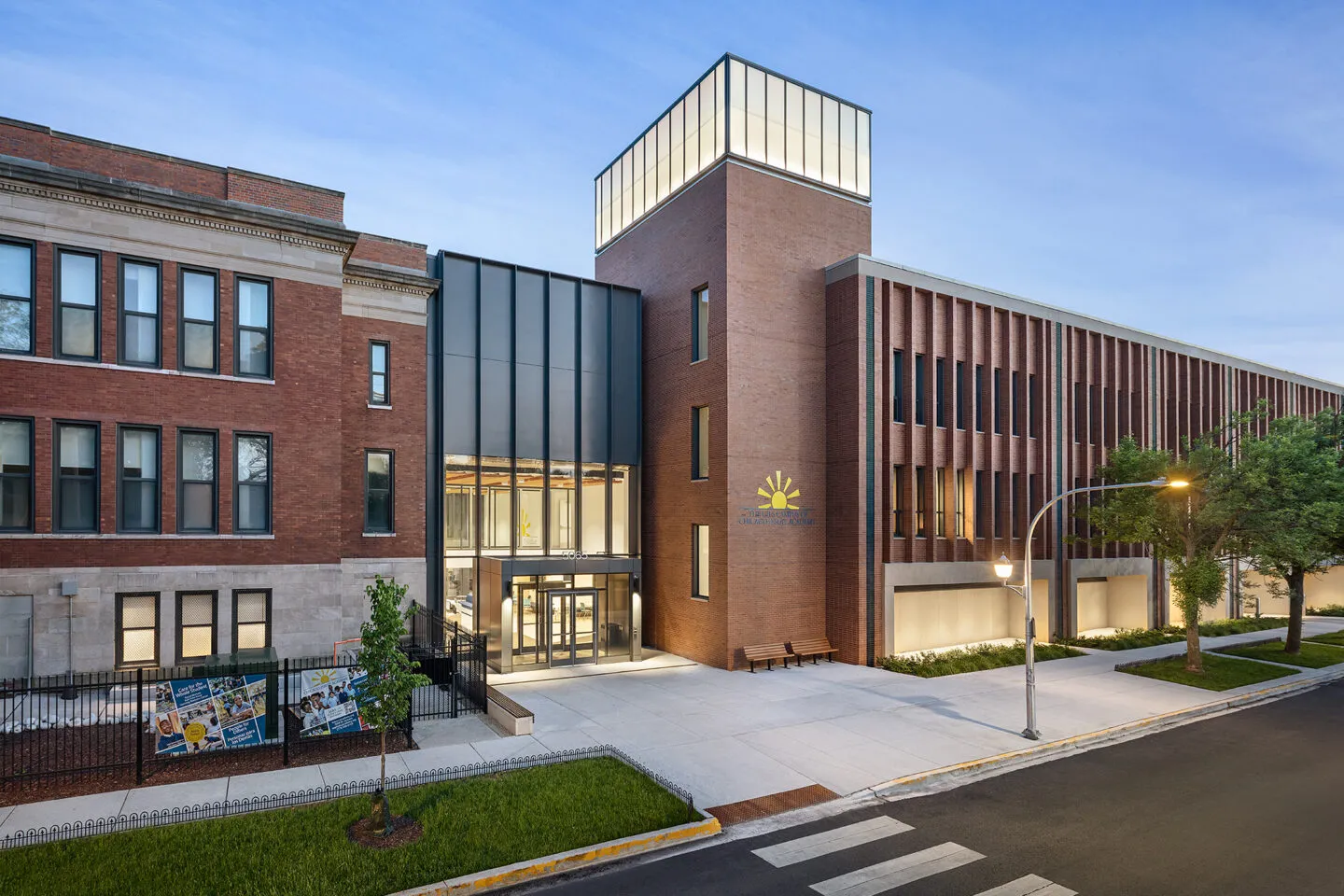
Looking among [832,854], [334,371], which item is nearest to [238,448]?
[334,371]

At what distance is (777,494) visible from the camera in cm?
2586

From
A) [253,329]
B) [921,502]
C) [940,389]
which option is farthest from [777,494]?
[253,329]

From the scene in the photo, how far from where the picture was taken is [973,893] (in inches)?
396

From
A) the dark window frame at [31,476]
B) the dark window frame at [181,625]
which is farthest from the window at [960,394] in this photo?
the dark window frame at [31,476]

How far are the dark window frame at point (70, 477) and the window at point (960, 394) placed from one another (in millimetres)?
26178

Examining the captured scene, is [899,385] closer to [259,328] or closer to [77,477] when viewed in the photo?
[259,328]

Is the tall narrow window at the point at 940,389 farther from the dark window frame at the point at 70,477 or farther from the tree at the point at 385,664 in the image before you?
the dark window frame at the point at 70,477

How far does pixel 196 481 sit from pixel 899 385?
21.5m

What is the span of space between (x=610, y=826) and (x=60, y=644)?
14972 mm

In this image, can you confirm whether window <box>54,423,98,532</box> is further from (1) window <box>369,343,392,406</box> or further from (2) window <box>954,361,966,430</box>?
(2) window <box>954,361,966,430</box>

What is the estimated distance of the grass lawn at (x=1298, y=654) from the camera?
27.8 meters

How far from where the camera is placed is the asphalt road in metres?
10.3

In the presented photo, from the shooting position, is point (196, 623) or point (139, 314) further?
point (196, 623)

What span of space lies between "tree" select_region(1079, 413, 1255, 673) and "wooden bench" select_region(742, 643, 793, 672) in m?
12.5
